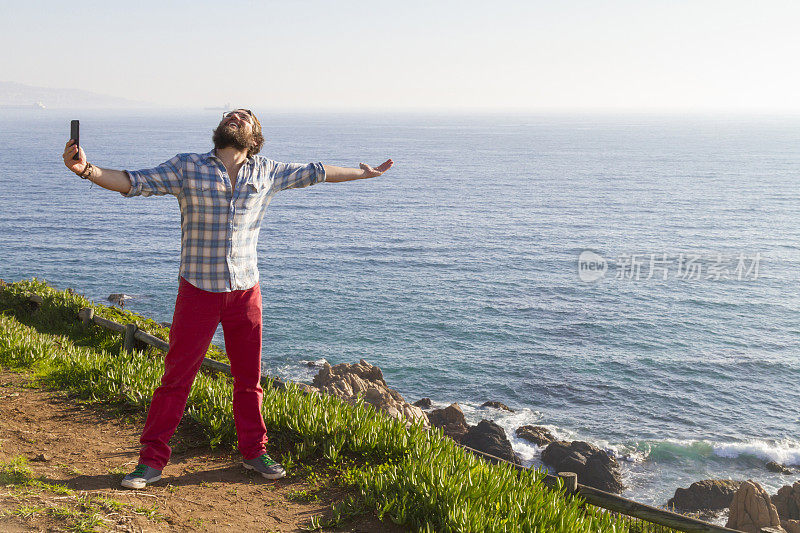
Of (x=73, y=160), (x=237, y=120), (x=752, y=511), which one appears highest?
(x=237, y=120)

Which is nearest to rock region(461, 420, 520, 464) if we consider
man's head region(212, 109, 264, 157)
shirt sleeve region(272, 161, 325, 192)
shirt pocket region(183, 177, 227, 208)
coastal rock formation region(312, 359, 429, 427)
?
coastal rock formation region(312, 359, 429, 427)

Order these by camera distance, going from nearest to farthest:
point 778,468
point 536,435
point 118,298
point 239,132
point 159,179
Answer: point 159,179 → point 239,132 → point 778,468 → point 536,435 → point 118,298

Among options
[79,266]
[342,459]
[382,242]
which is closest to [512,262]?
[382,242]

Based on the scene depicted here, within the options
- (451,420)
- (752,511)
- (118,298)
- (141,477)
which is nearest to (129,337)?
(141,477)

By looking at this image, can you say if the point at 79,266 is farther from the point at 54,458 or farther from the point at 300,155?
the point at 300,155

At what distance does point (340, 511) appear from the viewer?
476 centimetres

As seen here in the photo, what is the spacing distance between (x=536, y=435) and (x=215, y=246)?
2395cm

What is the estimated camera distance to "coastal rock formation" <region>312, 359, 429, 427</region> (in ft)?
80.0

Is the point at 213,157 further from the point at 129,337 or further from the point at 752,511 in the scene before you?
the point at 752,511

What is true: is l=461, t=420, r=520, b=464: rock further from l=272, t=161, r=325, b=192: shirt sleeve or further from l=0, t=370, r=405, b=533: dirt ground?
l=272, t=161, r=325, b=192: shirt sleeve

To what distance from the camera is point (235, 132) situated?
4.74 m

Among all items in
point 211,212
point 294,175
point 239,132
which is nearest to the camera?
point 211,212

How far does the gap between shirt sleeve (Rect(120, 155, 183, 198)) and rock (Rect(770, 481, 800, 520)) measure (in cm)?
2332

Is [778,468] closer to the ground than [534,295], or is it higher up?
closer to the ground
